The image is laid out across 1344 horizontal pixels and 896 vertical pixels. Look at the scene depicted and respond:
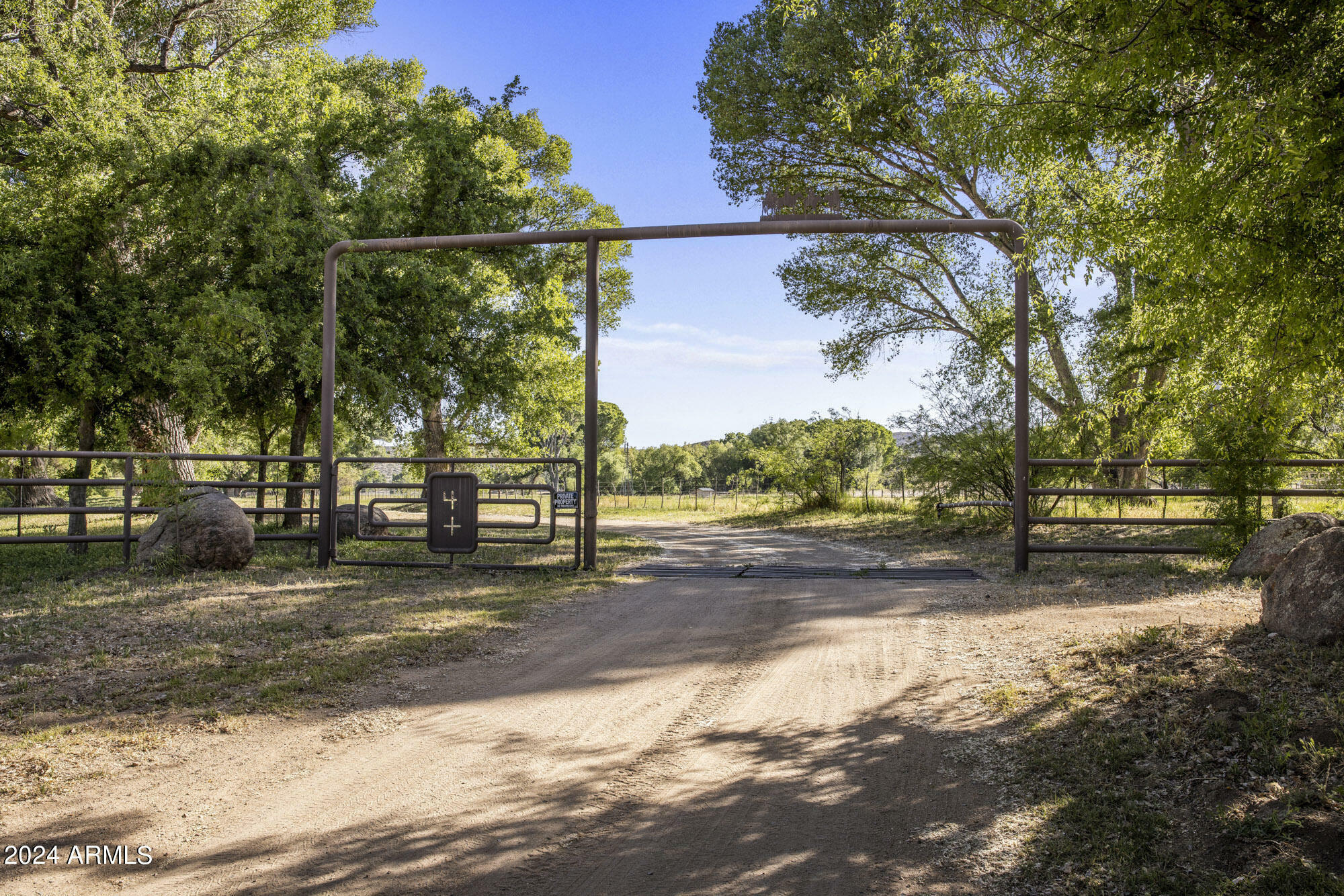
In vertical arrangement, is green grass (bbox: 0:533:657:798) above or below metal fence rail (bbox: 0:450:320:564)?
below

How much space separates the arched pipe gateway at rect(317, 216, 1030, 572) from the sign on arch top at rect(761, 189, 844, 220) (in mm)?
106

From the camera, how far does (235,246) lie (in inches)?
563

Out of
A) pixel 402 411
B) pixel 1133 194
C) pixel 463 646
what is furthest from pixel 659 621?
pixel 402 411

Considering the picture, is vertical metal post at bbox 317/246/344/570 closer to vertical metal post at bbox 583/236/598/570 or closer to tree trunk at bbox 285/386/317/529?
vertical metal post at bbox 583/236/598/570

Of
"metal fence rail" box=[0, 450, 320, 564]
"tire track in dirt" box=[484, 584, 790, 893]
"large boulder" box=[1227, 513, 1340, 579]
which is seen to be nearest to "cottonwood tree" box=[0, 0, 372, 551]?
"metal fence rail" box=[0, 450, 320, 564]

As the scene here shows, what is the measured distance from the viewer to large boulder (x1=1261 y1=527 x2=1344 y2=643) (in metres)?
4.22

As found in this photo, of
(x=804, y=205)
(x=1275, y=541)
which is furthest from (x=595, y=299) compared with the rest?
(x=1275, y=541)

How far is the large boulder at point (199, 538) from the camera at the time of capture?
8922 mm

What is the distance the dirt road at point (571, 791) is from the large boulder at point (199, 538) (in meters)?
5.43

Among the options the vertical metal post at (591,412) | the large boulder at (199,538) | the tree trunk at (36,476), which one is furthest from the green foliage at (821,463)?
the tree trunk at (36,476)

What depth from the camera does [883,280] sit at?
695 inches

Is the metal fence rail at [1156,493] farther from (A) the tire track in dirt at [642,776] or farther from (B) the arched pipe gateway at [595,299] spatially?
(A) the tire track in dirt at [642,776]

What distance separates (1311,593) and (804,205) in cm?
669

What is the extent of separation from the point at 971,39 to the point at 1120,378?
21.2 feet
